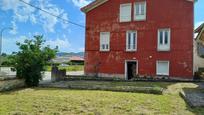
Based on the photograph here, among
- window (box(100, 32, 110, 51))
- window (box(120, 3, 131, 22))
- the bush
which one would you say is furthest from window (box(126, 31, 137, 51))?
the bush

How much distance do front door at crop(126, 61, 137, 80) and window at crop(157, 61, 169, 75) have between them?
8.64 ft

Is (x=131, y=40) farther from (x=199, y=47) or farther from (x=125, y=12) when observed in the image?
(x=199, y=47)

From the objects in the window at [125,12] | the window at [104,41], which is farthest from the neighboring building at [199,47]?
the window at [104,41]

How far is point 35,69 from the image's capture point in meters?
21.1

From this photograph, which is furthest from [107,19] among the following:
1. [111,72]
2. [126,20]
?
[111,72]

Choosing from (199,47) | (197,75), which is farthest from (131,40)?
(199,47)

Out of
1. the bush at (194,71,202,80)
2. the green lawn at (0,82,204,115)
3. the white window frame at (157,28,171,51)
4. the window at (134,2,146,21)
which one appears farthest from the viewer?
the window at (134,2,146,21)

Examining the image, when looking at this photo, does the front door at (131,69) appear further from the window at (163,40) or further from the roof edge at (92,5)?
the roof edge at (92,5)

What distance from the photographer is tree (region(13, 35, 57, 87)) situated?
2066 centimetres

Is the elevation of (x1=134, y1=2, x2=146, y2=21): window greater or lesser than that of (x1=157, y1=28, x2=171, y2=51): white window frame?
greater

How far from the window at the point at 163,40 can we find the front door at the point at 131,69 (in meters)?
3.35

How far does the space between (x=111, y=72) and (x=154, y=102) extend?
51.5 ft

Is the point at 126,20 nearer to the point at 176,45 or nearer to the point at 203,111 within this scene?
the point at 176,45

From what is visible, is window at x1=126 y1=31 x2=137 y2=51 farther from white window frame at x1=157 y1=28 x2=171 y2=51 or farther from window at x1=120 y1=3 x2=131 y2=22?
white window frame at x1=157 y1=28 x2=171 y2=51
